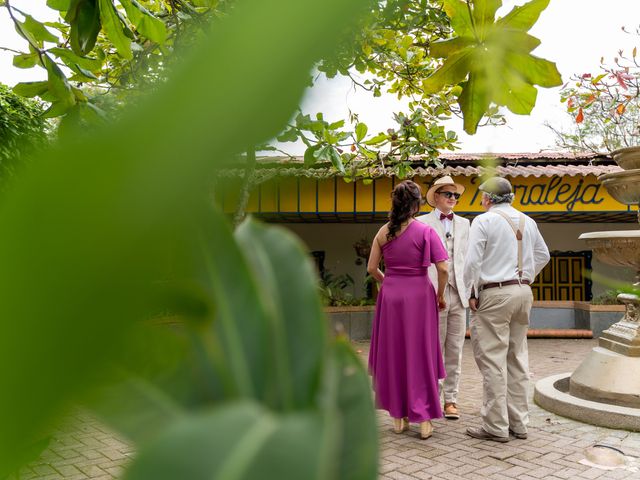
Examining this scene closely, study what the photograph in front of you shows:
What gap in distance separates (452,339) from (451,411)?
546 mm

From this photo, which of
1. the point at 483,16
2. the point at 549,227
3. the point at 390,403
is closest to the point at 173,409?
the point at 483,16

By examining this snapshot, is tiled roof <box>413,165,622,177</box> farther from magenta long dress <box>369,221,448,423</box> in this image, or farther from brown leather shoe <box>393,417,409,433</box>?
brown leather shoe <box>393,417,409,433</box>

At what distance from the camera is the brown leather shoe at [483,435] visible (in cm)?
412

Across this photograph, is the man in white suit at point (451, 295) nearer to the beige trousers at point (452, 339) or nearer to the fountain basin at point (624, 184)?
the beige trousers at point (452, 339)

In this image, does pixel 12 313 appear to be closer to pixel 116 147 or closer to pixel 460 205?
pixel 116 147

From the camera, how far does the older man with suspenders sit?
13.1 feet

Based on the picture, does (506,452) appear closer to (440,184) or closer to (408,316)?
(408,316)

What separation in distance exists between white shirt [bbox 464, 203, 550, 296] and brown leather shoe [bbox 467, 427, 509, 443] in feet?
3.09

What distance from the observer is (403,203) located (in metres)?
4.10

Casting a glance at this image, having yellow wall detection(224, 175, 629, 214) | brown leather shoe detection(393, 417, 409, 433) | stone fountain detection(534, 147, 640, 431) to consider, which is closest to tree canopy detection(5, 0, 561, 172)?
brown leather shoe detection(393, 417, 409, 433)

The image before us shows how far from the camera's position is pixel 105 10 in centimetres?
110

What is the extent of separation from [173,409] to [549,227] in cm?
1257

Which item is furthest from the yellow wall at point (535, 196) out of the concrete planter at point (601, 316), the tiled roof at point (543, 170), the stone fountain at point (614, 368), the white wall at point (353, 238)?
the stone fountain at point (614, 368)

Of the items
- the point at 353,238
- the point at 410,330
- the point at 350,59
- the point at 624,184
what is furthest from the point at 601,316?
the point at 350,59
